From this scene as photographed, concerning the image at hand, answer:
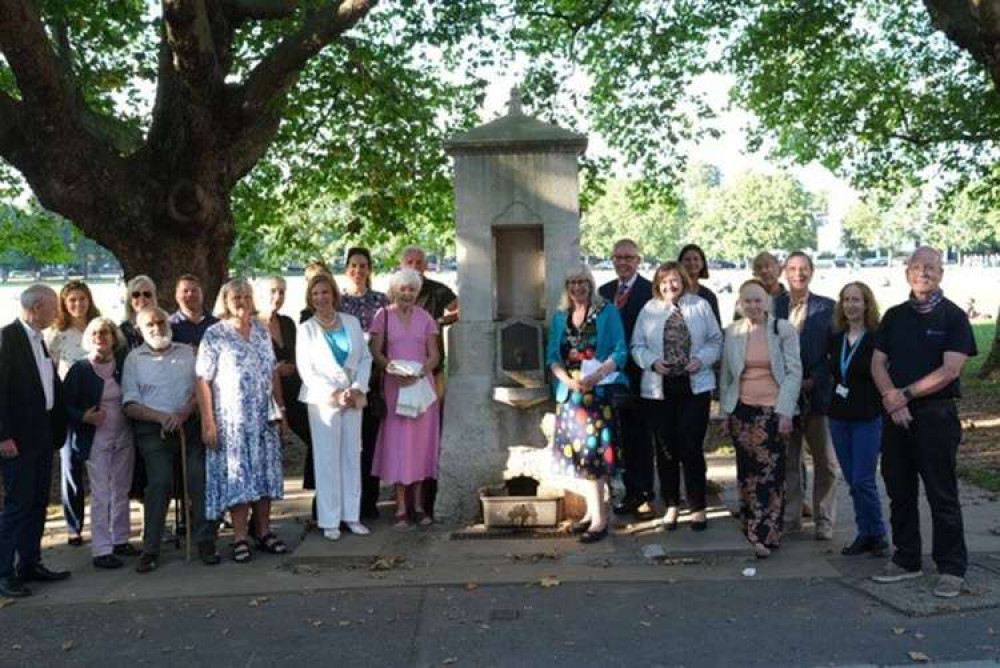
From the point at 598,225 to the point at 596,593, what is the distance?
8991 cm

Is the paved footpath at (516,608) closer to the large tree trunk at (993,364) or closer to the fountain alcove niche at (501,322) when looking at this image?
the fountain alcove niche at (501,322)

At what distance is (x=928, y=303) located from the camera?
5.80 m

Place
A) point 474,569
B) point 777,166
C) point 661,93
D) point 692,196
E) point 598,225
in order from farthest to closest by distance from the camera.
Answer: point 692,196 < point 598,225 < point 777,166 < point 661,93 < point 474,569

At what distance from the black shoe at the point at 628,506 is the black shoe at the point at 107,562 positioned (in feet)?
12.6

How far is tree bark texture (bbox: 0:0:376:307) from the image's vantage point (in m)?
9.49

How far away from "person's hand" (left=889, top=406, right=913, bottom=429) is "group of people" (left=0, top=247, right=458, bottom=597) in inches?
137

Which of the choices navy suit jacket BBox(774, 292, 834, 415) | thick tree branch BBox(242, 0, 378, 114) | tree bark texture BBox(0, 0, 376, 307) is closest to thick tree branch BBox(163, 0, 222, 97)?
tree bark texture BBox(0, 0, 376, 307)

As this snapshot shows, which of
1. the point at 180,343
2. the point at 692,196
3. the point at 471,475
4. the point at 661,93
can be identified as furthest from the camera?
the point at 692,196

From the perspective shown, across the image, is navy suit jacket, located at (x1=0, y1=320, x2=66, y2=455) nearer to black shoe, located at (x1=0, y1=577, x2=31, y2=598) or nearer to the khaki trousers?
black shoe, located at (x1=0, y1=577, x2=31, y2=598)

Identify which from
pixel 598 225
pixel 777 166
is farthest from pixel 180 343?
pixel 598 225

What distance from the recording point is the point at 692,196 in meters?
107

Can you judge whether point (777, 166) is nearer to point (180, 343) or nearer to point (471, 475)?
point (471, 475)

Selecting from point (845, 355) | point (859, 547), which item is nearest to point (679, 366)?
point (845, 355)

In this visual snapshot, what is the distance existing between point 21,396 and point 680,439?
181 inches
